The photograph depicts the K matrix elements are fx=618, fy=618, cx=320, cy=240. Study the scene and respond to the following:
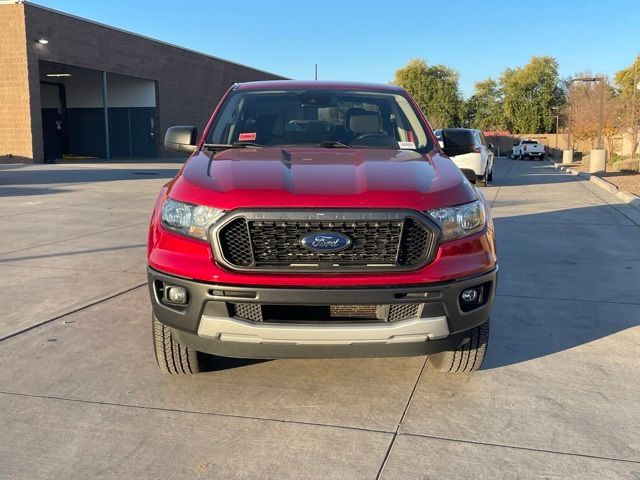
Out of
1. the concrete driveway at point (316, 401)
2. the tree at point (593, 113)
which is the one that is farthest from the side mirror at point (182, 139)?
the tree at point (593, 113)

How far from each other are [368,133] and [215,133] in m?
1.16

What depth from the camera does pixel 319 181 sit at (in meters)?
3.35

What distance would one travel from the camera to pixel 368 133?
4.70 meters

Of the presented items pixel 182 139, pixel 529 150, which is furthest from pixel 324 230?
pixel 529 150

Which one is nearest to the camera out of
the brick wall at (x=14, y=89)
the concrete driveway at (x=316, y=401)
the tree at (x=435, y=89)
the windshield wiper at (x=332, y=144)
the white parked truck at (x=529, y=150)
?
the concrete driveway at (x=316, y=401)

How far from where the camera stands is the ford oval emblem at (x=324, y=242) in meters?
3.12

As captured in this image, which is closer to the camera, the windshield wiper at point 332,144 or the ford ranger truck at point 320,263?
the ford ranger truck at point 320,263

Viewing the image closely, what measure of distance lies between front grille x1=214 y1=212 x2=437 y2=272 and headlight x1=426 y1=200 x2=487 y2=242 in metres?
0.14

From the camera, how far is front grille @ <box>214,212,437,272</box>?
313 cm

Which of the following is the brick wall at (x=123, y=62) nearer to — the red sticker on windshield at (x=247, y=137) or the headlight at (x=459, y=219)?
the red sticker on windshield at (x=247, y=137)

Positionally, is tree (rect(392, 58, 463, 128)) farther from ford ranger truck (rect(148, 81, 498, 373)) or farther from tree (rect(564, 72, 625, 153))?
ford ranger truck (rect(148, 81, 498, 373))

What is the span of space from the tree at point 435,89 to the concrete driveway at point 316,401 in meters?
59.0

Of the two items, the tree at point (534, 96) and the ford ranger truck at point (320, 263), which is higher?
the tree at point (534, 96)

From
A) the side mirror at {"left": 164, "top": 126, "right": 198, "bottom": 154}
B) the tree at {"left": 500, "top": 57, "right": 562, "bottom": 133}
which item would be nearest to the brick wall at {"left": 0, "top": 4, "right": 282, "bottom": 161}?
the side mirror at {"left": 164, "top": 126, "right": 198, "bottom": 154}
